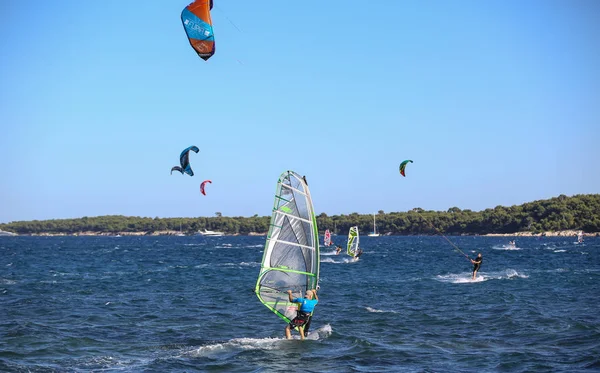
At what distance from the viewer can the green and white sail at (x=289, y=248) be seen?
14.8 m

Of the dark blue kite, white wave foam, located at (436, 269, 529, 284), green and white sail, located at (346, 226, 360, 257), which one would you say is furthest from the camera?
green and white sail, located at (346, 226, 360, 257)

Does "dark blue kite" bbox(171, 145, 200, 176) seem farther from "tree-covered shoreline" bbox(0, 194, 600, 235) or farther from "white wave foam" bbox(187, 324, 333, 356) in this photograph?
"tree-covered shoreline" bbox(0, 194, 600, 235)

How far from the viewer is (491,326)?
701 inches

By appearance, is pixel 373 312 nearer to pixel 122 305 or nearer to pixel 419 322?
pixel 419 322

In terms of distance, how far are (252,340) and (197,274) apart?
21944 mm

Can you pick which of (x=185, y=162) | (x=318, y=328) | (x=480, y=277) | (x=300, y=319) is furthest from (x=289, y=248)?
(x=480, y=277)

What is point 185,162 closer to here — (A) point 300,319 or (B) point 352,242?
(A) point 300,319

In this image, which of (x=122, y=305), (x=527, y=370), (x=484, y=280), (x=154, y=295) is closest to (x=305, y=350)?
(x=527, y=370)

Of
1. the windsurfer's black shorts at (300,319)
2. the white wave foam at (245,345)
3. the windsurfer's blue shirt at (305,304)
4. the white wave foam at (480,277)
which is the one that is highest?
the windsurfer's blue shirt at (305,304)

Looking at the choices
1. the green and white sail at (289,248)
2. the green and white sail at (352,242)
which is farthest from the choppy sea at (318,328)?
the green and white sail at (352,242)

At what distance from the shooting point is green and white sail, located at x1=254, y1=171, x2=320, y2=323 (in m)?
14.8

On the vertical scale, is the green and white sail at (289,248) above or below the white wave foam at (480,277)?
above

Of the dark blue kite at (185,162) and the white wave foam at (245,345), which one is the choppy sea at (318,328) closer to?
the white wave foam at (245,345)

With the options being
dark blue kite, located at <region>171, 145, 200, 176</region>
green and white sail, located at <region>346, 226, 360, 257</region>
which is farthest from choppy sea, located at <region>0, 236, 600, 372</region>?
green and white sail, located at <region>346, 226, 360, 257</region>
